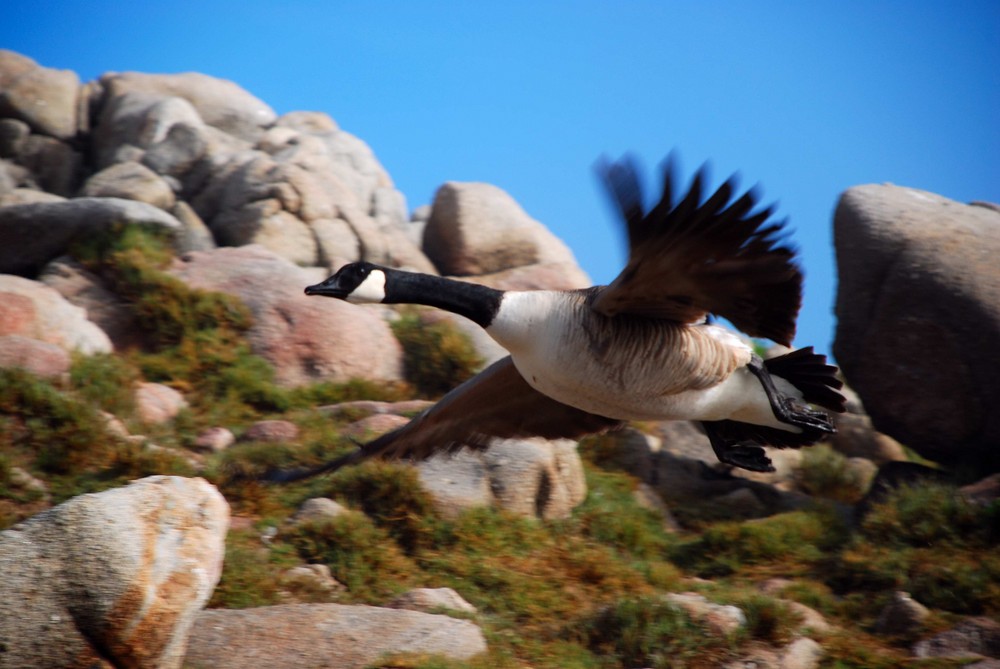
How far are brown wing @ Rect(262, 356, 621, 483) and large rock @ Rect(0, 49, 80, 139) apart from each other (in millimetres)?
12500

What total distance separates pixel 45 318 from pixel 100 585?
5686mm

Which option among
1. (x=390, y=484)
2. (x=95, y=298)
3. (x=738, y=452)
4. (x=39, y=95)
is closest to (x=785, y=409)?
(x=738, y=452)

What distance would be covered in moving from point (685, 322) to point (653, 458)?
4.98 metres

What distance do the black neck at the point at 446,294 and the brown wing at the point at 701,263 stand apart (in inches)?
21.2

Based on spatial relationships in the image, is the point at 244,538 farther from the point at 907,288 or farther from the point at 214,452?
the point at 907,288

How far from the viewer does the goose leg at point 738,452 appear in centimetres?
577

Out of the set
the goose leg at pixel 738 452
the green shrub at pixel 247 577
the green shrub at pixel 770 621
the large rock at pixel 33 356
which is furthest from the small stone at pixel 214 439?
the green shrub at pixel 770 621

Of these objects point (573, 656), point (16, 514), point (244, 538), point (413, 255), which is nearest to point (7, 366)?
point (16, 514)

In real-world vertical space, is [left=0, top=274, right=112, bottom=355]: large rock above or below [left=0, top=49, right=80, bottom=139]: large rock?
below

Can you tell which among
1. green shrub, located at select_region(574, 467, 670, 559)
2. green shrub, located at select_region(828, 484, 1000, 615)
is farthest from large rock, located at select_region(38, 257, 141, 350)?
green shrub, located at select_region(828, 484, 1000, 615)

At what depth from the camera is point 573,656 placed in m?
6.03

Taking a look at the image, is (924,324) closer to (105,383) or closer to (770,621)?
(770,621)

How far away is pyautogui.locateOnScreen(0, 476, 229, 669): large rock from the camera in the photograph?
4.27 meters

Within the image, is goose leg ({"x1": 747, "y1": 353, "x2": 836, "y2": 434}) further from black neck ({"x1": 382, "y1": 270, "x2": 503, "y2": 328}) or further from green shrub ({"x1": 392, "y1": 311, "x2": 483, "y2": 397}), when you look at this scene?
green shrub ({"x1": 392, "y1": 311, "x2": 483, "y2": 397})
